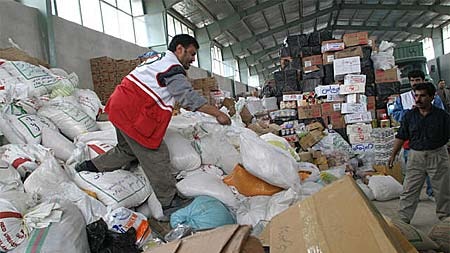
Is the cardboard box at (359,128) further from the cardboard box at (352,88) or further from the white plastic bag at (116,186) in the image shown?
the white plastic bag at (116,186)

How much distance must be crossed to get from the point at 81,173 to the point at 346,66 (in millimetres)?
5387

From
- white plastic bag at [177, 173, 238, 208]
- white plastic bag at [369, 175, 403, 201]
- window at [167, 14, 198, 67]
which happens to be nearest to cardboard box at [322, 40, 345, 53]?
white plastic bag at [369, 175, 403, 201]

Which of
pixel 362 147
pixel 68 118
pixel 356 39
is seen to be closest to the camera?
pixel 68 118

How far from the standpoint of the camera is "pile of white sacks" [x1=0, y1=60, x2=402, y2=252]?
2021 millimetres

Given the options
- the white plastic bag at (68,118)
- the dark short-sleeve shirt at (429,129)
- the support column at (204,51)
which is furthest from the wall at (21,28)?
the support column at (204,51)

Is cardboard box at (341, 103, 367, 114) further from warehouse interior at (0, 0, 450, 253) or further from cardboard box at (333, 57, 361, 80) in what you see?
cardboard box at (333, 57, 361, 80)

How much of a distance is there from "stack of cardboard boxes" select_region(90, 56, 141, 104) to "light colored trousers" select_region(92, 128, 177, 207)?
11.9 ft

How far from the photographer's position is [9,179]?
235 centimetres

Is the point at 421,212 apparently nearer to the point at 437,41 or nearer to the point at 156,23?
the point at 156,23

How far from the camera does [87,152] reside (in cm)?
301

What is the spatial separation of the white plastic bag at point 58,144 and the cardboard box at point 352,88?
5.02 m

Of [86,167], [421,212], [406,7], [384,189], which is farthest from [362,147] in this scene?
[406,7]

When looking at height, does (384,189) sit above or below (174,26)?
below

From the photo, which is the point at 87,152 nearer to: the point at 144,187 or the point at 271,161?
the point at 144,187
